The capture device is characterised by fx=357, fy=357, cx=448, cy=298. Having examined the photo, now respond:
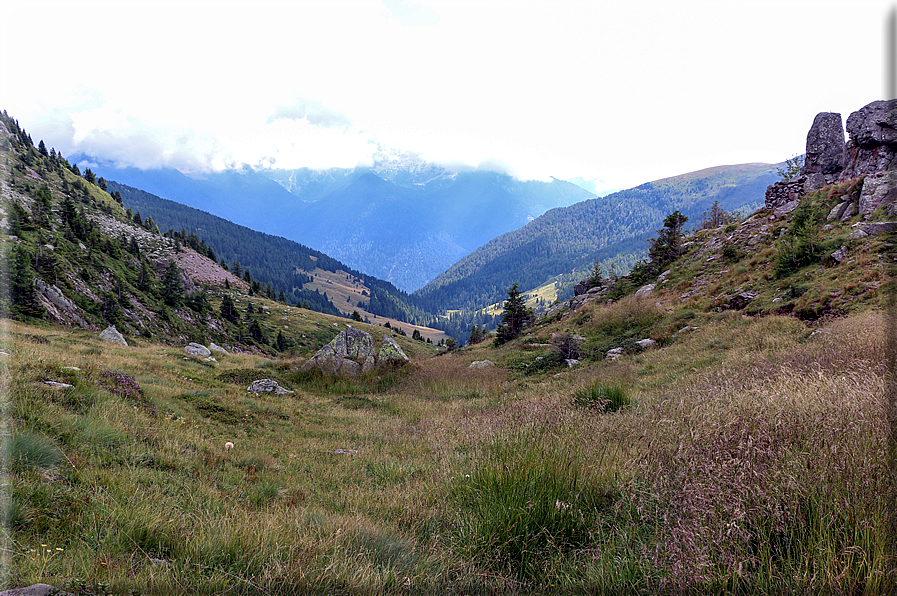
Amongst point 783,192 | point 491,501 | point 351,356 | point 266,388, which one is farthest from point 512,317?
point 491,501

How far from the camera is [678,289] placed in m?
24.1

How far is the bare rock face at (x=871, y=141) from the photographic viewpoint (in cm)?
2856

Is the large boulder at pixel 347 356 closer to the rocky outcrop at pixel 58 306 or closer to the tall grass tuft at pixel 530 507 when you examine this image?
the tall grass tuft at pixel 530 507

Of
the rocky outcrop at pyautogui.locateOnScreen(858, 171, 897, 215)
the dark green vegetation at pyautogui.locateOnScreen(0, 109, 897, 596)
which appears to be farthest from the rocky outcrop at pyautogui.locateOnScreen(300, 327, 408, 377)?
the rocky outcrop at pyautogui.locateOnScreen(858, 171, 897, 215)

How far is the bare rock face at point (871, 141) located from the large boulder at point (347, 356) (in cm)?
3974

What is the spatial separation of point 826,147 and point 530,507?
53.8m

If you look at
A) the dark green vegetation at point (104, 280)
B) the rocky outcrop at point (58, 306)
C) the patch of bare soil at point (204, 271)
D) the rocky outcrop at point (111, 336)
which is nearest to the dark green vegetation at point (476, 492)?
the dark green vegetation at point (104, 280)

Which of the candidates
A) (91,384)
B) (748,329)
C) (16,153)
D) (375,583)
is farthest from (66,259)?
(16,153)

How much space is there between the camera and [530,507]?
3.01 meters

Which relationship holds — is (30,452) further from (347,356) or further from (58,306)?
(58,306)

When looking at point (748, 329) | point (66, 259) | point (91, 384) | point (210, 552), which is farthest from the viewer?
point (66, 259)

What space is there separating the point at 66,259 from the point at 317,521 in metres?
55.6

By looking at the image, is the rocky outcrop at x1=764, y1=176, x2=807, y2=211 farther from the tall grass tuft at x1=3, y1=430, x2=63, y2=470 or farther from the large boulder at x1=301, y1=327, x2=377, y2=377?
the tall grass tuft at x1=3, y1=430, x2=63, y2=470

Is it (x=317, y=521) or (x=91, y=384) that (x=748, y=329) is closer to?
(x=317, y=521)
